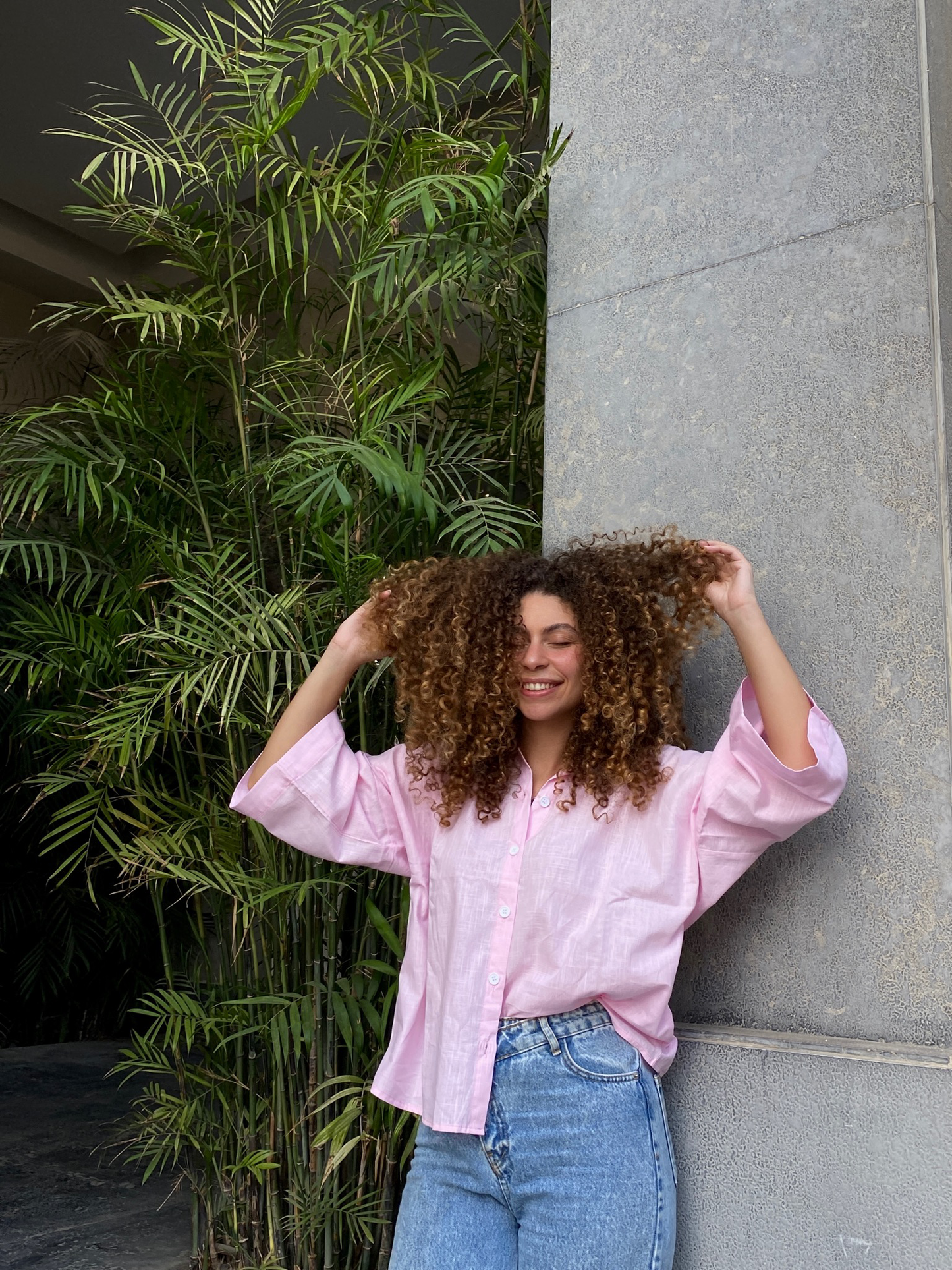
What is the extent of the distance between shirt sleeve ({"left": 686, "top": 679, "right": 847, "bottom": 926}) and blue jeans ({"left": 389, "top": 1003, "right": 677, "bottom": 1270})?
0.22 meters

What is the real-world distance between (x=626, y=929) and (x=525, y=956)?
0.12 meters

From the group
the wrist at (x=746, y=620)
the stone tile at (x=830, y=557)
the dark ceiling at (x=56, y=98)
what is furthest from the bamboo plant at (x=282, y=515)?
the dark ceiling at (x=56, y=98)

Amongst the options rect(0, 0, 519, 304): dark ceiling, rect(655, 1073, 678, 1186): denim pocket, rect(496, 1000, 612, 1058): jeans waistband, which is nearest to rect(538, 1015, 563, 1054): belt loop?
rect(496, 1000, 612, 1058): jeans waistband

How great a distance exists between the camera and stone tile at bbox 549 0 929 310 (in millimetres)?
1662

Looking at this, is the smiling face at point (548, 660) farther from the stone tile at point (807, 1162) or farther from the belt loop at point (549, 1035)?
the stone tile at point (807, 1162)

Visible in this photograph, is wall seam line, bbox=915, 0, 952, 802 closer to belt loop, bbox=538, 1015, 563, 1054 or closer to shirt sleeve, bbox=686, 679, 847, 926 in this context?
shirt sleeve, bbox=686, 679, 847, 926

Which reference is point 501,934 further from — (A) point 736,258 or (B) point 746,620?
(A) point 736,258

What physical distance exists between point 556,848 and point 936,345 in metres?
0.80

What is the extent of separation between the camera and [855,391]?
1609 mm

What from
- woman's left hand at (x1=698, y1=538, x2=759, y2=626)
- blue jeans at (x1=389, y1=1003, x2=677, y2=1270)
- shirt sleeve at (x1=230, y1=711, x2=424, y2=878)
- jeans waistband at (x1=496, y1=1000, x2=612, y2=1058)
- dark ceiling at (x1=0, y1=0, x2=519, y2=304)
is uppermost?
dark ceiling at (x1=0, y1=0, x2=519, y2=304)

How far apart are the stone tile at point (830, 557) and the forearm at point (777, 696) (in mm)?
195

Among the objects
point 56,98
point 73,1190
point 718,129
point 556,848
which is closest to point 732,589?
point 556,848

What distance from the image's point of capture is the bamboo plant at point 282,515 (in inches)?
83.0

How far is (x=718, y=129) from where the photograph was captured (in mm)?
1847
